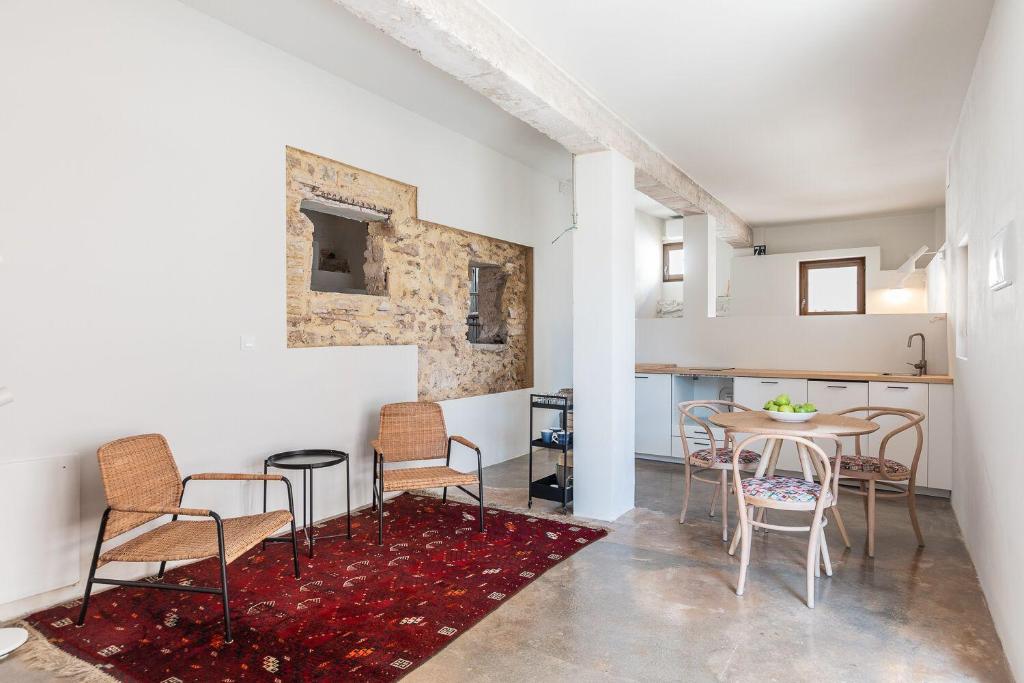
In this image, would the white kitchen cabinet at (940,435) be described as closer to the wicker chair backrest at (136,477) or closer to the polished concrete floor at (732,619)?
the polished concrete floor at (732,619)

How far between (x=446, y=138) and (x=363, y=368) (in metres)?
2.17

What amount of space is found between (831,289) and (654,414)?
13.6ft

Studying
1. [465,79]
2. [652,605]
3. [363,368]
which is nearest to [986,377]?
[652,605]

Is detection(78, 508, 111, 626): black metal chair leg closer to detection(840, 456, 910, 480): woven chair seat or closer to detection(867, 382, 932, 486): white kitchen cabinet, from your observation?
detection(840, 456, 910, 480): woven chair seat

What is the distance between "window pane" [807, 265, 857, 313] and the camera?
8586mm

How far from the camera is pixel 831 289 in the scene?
8.74 metres

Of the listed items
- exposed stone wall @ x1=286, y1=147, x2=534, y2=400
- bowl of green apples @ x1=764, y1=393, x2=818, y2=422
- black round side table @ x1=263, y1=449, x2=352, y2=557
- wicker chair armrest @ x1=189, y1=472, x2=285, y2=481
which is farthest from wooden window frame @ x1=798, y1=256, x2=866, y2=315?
wicker chair armrest @ x1=189, y1=472, x2=285, y2=481

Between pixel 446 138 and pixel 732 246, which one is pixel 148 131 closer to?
pixel 446 138

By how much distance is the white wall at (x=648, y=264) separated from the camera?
9.28 metres

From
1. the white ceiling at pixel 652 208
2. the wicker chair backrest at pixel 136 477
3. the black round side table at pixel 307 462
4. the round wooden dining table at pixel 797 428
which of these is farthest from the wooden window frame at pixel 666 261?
the wicker chair backrest at pixel 136 477

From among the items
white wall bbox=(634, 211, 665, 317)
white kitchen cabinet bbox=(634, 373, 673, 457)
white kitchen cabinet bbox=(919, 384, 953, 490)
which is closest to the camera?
white kitchen cabinet bbox=(919, 384, 953, 490)

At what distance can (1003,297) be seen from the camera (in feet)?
8.50

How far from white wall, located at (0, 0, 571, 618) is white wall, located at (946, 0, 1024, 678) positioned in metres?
3.72

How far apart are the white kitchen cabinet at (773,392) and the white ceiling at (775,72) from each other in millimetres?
1972
